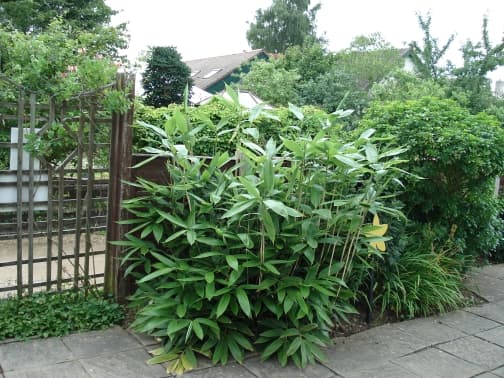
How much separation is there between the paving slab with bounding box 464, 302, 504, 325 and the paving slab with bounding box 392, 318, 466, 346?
55 cm

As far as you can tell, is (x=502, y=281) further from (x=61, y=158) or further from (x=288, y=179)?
(x=61, y=158)

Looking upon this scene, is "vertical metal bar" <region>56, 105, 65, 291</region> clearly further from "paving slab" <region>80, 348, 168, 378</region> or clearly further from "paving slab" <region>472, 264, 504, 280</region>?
"paving slab" <region>472, 264, 504, 280</region>

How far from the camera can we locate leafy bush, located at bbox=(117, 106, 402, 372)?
3.25 meters

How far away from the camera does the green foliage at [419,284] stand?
4332 millimetres

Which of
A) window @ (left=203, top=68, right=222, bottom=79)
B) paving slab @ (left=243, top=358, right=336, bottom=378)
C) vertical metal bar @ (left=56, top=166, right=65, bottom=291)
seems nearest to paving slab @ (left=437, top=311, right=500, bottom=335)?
paving slab @ (left=243, top=358, right=336, bottom=378)

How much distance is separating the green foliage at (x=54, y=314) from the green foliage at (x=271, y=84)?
1237 cm

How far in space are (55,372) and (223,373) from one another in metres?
1.03

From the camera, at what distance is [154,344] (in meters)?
3.49

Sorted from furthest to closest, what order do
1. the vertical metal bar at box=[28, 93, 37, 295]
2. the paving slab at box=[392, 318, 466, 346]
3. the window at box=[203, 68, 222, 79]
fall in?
the window at box=[203, 68, 222, 79] < the paving slab at box=[392, 318, 466, 346] < the vertical metal bar at box=[28, 93, 37, 295]

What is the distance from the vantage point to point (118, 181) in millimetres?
3930

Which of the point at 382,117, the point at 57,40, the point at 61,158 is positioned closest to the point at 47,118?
the point at 61,158

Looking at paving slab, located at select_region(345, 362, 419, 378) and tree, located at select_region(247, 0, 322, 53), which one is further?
tree, located at select_region(247, 0, 322, 53)

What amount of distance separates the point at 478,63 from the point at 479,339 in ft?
38.8

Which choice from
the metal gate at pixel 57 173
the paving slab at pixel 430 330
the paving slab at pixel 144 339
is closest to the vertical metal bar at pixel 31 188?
the metal gate at pixel 57 173
